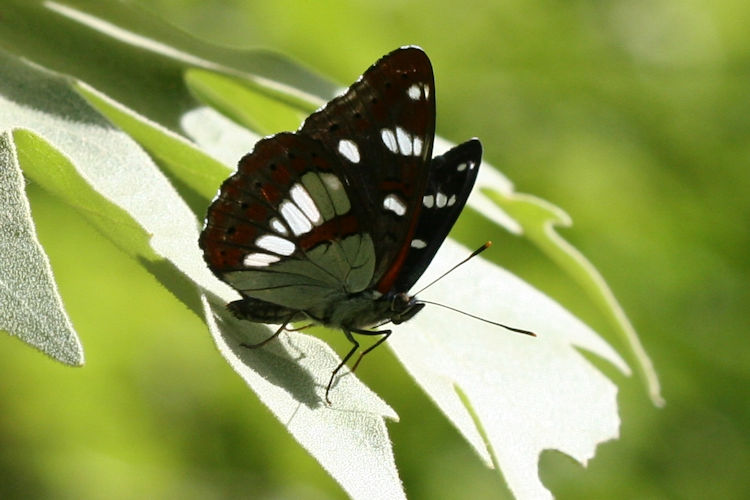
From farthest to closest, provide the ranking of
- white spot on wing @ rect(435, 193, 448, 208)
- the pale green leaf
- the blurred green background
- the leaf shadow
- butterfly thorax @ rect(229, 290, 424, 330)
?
the blurred green background < white spot on wing @ rect(435, 193, 448, 208) < butterfly thorax @ rect(229, 290, 424, 330) < the leaf shadow < the pale green leaf

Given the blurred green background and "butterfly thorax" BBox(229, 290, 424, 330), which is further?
the blurred green background

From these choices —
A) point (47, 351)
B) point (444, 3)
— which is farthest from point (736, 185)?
point (47, 351)

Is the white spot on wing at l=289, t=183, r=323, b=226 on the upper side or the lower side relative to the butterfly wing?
lower

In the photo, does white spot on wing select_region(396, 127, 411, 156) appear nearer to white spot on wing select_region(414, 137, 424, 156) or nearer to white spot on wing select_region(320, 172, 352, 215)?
white spot on wing select_region(414, 137, 424, 156)

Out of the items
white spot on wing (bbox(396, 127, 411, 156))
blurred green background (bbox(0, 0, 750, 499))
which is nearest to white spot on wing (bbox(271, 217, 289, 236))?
white spot on wing (bbox(396, 127, 411, 156))

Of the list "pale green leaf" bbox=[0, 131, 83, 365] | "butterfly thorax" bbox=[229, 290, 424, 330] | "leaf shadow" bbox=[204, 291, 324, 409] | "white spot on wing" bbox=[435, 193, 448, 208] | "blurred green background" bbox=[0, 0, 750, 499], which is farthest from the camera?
"blurred green background" bbox=[0, 0, 750, 499]

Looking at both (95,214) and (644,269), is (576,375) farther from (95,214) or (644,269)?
(644,269)

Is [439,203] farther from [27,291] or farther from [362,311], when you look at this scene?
[27,291]
